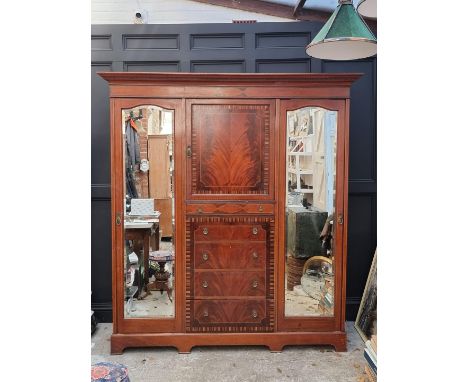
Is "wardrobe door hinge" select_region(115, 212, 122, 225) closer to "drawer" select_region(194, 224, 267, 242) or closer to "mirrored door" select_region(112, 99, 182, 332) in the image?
"mirrored door" select_region(112, 99, 182, 332)

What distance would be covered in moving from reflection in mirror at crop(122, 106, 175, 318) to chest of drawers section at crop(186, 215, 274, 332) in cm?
19

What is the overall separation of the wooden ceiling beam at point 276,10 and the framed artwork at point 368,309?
2.23m

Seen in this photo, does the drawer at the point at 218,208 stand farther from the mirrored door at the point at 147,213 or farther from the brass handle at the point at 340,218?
the brass handle at the point at 340,218

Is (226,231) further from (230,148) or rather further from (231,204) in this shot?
(230,148)

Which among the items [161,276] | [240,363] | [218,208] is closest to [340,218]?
[218,208]

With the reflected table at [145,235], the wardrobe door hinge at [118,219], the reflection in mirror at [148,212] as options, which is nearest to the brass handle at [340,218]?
the reflection in mirror at [148,212]

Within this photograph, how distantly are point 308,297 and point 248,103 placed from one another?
158 cm

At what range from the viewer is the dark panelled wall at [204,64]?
3512 mm

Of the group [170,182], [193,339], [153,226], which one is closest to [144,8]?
[170,182]

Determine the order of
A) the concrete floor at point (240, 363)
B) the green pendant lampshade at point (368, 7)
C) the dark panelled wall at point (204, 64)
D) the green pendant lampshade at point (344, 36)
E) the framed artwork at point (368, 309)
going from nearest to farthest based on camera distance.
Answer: the green pendant lampshade at point (368, 7)
the green pendant lampshade at point (344, 36)
the concrete floor at point (240, 363)
the framed artwork at point (368, 309)
the dark panelled wall at point (204, 64)

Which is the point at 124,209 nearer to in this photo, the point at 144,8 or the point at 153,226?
the point at 153,226

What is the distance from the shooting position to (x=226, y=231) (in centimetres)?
297

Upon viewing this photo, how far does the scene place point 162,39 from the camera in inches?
139

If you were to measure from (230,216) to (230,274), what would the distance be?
450 mm
